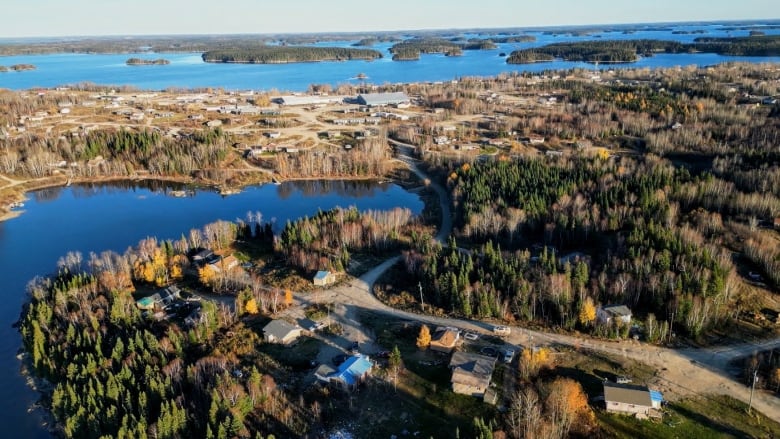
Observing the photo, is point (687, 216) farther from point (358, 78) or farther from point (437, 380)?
point (358, 78)

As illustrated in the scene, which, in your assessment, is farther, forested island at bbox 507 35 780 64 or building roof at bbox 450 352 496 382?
forested island at bbox 507 35 780 64

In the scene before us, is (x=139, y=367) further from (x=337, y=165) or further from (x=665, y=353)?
(x=337, y=165)

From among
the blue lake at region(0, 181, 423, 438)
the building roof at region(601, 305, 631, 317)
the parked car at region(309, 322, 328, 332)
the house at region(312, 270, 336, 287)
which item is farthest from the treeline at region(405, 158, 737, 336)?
the blue lake at region(0, 181, 423, 438)

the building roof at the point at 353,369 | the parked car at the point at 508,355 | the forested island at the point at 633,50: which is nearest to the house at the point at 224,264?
the building roof at the point at 353,369

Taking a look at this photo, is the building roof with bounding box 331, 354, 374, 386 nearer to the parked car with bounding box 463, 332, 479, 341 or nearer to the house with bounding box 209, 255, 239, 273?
the parked car with bounding box 463, 332, 479, 341

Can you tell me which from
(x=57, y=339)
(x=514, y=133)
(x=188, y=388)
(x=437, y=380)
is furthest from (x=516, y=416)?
(x=514, y=133)

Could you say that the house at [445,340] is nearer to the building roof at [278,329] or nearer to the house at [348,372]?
the house at [348,372]

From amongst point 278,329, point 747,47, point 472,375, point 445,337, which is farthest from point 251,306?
point 747,47

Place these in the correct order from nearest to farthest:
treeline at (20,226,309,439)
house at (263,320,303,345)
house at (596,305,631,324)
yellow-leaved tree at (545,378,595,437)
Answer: yellow-leaved tree at (545,378,595,437) → treeline at (20,226,309,439) → house at (596,305,631,324) → house at (263,320,303,345)

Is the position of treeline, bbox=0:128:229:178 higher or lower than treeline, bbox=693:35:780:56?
lower
